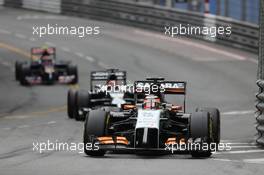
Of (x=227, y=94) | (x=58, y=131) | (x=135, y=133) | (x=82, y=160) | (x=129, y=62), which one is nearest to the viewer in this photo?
(x=82, y=160)

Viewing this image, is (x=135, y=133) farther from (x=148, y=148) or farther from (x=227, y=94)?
(x=227, y=94)

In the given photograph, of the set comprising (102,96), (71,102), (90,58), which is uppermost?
(102,96)

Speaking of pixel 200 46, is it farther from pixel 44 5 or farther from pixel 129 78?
pixel 44 5

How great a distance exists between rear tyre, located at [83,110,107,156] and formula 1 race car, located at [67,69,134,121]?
7208mm

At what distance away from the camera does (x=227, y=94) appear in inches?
1219

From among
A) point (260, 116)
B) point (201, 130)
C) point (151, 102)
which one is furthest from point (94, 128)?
point (260, 116)

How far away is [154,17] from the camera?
46.8 m

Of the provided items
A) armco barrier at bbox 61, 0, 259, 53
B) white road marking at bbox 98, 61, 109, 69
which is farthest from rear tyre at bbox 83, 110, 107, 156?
armco barrier at bbox 61, 0, 259, 53

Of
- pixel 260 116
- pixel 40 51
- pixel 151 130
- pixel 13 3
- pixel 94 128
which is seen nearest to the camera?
pixel 151 130

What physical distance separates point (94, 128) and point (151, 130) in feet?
3.47

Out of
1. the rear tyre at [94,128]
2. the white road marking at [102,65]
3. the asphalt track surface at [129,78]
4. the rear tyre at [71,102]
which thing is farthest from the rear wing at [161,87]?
the white road marking at [102,65]

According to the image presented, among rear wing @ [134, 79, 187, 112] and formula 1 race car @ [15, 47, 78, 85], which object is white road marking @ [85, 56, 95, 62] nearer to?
formula 1 race car @ [15, 47, 78, 85]

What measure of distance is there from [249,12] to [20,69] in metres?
17.6

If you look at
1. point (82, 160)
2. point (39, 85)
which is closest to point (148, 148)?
point (82, 160)
